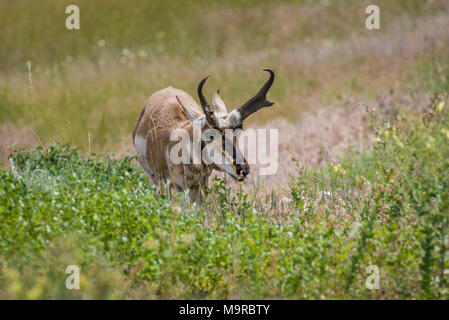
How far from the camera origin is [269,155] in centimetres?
1177

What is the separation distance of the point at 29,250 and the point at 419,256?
3.50 metres

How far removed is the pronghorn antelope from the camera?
22.7 ft

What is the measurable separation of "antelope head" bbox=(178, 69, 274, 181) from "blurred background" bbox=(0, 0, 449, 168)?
3696 mm

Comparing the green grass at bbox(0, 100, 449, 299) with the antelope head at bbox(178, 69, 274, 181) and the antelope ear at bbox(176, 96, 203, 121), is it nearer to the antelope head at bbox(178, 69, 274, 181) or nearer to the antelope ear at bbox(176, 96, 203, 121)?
the antelope head at bbox(178, 69, 274, 181)

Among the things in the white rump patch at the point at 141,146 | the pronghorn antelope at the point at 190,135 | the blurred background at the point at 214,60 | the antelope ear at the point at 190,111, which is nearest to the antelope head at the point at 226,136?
the pronghorn antelope at the point at 190,135

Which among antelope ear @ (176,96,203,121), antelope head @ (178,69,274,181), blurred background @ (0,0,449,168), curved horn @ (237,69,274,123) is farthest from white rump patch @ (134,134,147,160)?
blurred background @ (0,0,449,168)

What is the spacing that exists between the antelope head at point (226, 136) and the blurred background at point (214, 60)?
3696 mm

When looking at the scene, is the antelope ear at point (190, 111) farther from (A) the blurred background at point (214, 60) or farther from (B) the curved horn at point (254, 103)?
(A) the blurred background at point (214, 60)

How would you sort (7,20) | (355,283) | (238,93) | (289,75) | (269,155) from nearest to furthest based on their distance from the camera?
(355,283), (269,155), (238,93), (289,75), (7,20)

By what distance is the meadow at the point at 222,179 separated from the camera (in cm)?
506

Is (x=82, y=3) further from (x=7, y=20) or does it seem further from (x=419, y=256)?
(x=419, y=256)

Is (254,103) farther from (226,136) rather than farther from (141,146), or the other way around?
(141,146)
